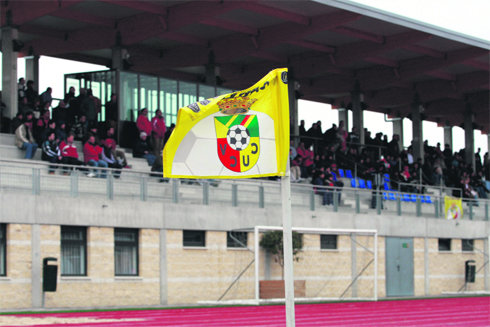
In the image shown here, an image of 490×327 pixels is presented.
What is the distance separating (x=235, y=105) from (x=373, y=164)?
31.9 m

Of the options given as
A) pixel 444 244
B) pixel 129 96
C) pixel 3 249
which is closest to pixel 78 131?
pixel 129 96

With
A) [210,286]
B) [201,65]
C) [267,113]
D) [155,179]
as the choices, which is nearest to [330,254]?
[210,286]

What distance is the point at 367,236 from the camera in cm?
3291

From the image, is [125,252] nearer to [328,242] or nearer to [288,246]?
[328,242]

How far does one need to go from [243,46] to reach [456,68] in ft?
43.4

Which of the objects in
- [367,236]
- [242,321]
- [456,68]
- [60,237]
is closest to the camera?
[242,321]

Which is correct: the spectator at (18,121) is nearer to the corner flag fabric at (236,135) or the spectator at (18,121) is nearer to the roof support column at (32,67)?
the roof support column at (32,67)

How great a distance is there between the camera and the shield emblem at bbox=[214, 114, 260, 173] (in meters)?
9.44

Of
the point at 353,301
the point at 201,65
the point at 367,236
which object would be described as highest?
the point at 201,65

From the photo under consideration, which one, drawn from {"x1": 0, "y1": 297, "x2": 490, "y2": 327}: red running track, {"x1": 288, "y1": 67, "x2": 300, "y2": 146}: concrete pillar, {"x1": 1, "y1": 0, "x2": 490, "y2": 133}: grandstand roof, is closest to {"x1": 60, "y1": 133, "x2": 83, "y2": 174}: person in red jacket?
{"x1": 0, "y1": 297, "x2": 490, "y2": 327}: red running track

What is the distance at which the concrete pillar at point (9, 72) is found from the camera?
32438 millimetres

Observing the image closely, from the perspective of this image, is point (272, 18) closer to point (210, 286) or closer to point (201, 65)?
point (201, 65)

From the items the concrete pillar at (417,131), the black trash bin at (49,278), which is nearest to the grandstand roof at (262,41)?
the concrete pillar at (417,131)

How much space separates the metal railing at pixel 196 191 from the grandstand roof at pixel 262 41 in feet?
23.7
